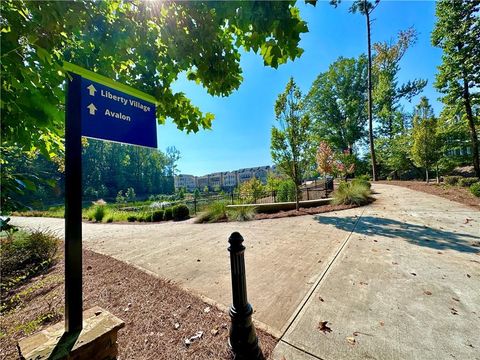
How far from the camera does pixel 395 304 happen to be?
7.78 feet

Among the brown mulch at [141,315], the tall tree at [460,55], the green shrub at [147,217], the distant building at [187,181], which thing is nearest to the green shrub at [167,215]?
the green shrub at [147,217]

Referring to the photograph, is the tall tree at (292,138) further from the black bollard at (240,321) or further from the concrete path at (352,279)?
the black bollard at (240,321)

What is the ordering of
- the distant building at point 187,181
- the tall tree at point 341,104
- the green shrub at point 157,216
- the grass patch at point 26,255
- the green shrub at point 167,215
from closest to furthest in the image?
1. the grass patch at point 26,255
2. the green shrub at point 167,215
3. the green shrub at point 157,216
4. the tall tree at point 341,104
5. the distant building at point 187,181

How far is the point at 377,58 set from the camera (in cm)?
2298

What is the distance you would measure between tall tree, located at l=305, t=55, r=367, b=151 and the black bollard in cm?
2549

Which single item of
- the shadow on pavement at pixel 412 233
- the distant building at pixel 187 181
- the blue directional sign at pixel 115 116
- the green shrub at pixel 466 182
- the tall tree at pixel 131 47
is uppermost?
the distant building at pixel 187 181

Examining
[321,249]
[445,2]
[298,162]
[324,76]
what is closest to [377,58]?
[324,76]

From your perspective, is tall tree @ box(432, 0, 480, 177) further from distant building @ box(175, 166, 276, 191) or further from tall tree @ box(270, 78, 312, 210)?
distant building @ box(175, 166, 276, 191)

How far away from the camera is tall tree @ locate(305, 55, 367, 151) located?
25.5m

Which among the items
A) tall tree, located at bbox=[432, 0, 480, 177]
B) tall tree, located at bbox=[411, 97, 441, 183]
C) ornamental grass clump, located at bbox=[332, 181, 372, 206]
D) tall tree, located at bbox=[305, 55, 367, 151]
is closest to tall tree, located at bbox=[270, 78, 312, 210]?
ornamental grass clump, located at bbox=[332, 181, 372, 206]

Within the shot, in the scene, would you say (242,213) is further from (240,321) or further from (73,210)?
(73,210)

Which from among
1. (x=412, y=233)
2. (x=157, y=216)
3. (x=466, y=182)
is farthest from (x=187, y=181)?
(x=412, y=233)

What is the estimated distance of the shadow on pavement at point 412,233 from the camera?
3.99 metres

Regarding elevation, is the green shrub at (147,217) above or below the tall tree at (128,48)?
below
